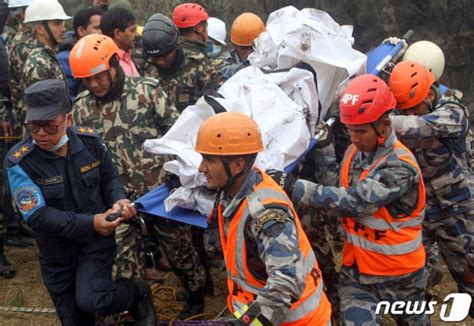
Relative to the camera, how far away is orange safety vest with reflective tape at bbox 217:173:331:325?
3.34 metres

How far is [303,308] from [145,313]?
5.94 feet

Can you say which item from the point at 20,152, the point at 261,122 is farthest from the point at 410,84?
the point at 20,152

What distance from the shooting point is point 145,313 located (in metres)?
4.83

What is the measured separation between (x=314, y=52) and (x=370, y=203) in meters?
1.66

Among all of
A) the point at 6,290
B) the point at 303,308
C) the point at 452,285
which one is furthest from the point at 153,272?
the point at 303,308

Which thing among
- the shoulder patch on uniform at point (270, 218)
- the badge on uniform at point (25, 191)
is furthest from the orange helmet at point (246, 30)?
the shoulder patch on uniform at point (270, 218)

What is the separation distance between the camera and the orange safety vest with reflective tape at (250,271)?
11.0 feet

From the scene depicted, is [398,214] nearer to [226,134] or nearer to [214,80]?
[226,134]

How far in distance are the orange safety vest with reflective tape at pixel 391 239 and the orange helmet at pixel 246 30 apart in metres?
2.90

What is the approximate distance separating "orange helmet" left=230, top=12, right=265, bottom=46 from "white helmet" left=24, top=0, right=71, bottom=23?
1.74 metres

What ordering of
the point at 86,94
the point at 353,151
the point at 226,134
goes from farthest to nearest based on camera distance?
the point at 86,94
the point at 353,151
the point at 226,134

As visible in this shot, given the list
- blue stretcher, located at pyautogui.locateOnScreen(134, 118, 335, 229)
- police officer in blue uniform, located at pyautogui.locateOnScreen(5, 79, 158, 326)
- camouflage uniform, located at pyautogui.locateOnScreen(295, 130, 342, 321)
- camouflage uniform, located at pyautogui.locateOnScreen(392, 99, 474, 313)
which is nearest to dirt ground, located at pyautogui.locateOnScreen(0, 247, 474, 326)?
camouflage uniform, located at pyautogui.locateOnScreen(295, 130, 342, 321)

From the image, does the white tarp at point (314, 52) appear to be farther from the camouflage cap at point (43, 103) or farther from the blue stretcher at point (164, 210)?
the camouflage cap at point (43, 103)

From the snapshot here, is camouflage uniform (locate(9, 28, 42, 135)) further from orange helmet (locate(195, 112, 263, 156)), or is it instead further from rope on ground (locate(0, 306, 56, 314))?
orange helmet (locate(195, 112, 263, 156))
